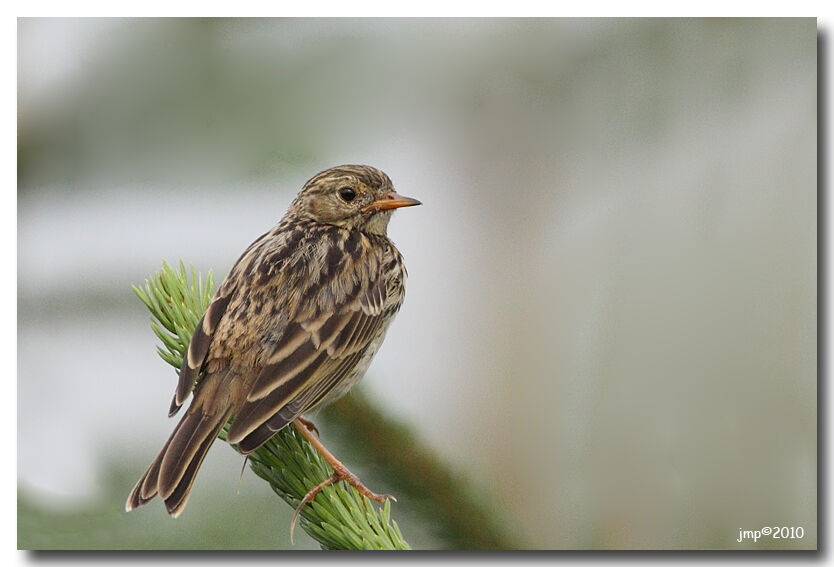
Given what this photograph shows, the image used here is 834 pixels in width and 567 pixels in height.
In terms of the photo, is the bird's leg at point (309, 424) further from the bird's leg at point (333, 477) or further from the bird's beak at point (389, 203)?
the bird's beak at point (389, 203)

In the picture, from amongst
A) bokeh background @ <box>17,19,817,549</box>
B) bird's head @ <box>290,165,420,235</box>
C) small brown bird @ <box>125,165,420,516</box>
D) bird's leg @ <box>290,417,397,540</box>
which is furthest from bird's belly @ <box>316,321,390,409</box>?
bird's head @ <box>290,165,420,235</box>

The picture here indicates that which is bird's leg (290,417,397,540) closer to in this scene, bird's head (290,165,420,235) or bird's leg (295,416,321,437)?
bird's leg (295,416,321,437)

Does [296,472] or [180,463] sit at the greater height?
[180,463]

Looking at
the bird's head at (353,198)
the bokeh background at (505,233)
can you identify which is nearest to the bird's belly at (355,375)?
the bokeh background at (505,233)

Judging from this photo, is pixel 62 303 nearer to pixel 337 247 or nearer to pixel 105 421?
pixel 105 421

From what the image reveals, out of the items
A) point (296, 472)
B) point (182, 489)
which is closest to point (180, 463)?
point (182, 489)

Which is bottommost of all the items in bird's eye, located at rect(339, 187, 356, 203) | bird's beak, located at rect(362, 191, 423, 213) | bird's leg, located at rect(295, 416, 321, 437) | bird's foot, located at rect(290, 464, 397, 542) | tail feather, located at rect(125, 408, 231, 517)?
bird's foot, located at rect(290, 464, 397, 542)

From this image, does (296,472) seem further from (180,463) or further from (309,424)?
(180,463)
